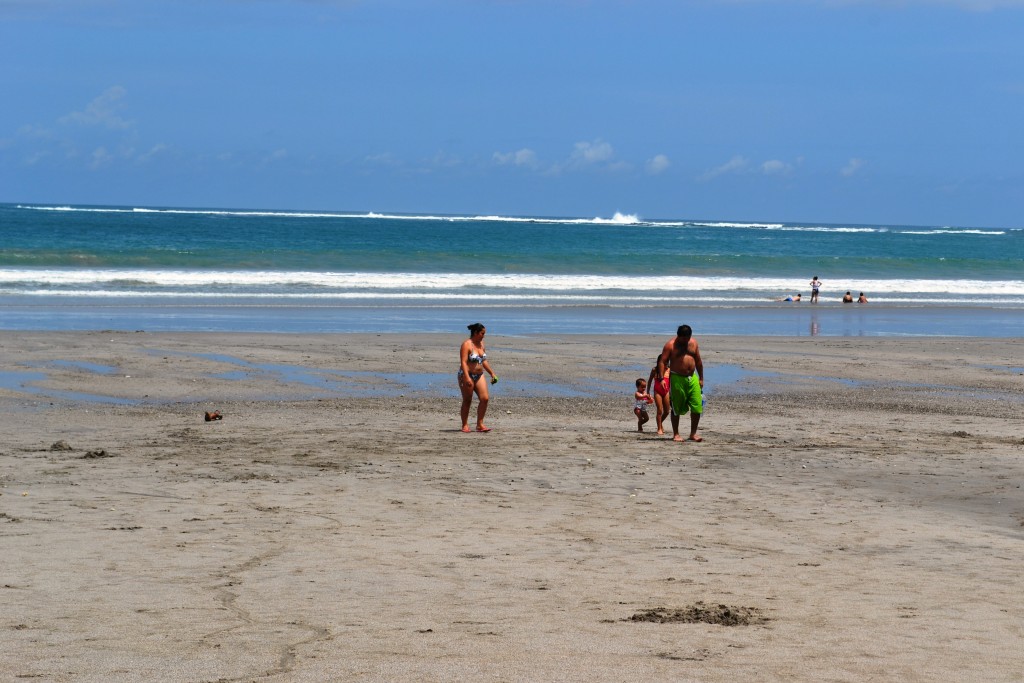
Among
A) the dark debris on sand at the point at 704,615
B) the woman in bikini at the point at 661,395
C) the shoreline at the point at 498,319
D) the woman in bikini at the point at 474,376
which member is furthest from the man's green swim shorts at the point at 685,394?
the shoreline at the point at 498,319

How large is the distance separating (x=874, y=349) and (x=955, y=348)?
1.77 m

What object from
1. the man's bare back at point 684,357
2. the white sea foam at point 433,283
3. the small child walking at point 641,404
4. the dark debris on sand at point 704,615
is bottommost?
the dark debris on sand at point 704,615

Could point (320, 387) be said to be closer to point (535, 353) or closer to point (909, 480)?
point (535, 353)

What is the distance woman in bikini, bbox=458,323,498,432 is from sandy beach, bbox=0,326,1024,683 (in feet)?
1.13

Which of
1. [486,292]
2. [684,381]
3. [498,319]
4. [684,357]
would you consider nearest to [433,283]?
[486,292]

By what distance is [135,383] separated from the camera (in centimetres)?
1594

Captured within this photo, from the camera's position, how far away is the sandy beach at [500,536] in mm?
5539

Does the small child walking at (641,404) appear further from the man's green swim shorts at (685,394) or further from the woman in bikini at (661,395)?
the man's green swim shorts at (685,394)

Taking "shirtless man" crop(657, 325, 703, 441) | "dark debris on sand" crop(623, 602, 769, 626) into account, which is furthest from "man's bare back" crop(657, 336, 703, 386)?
"dark debris on sand" crop(623, 602, 769, 626)

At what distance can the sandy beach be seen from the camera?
554 centimetres

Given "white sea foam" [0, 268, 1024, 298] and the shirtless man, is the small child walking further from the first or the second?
"white sea foam" [0, 268, 1024, 298]

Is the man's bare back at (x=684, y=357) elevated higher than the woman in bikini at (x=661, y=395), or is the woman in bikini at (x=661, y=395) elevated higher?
the man's bare back at (x=684, y=357)

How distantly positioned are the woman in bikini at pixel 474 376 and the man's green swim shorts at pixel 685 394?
1936mm

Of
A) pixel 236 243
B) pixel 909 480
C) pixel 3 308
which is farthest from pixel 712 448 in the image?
pixel 236 243
